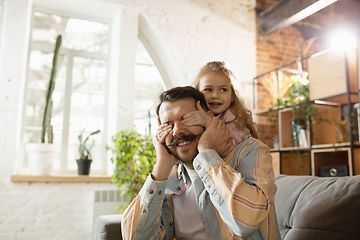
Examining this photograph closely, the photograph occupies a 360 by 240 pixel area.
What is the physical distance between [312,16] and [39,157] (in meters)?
3.00

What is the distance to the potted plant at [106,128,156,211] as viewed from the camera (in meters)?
3.37

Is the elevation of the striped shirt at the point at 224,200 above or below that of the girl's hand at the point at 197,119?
below

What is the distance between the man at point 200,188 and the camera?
107 centimetres

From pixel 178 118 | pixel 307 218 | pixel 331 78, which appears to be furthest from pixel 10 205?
pixel 331 78

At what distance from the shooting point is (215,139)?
1.25m

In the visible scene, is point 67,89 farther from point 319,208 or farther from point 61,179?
point 319,208

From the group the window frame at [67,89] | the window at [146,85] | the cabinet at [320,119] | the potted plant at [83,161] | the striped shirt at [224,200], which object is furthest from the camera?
the window at [146,85]

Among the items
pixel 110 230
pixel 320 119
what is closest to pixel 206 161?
pixel 110 230

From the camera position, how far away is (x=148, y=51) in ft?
14.6

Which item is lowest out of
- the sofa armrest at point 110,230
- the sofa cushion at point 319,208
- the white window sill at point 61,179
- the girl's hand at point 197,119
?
the sofa armrest at point 110,230

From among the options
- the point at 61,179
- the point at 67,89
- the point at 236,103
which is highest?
the point at 67,89

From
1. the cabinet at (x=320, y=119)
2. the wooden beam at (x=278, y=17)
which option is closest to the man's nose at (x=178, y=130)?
the cabinet at (x=320, y=119)

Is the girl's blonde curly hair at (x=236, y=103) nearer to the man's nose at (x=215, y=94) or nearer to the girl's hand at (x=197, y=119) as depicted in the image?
the man's nose at (x=215, y=94)

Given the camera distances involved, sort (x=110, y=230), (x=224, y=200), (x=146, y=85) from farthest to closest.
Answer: (x=146, y=85) → (x=110, y=230) → (x=224, y=200)
